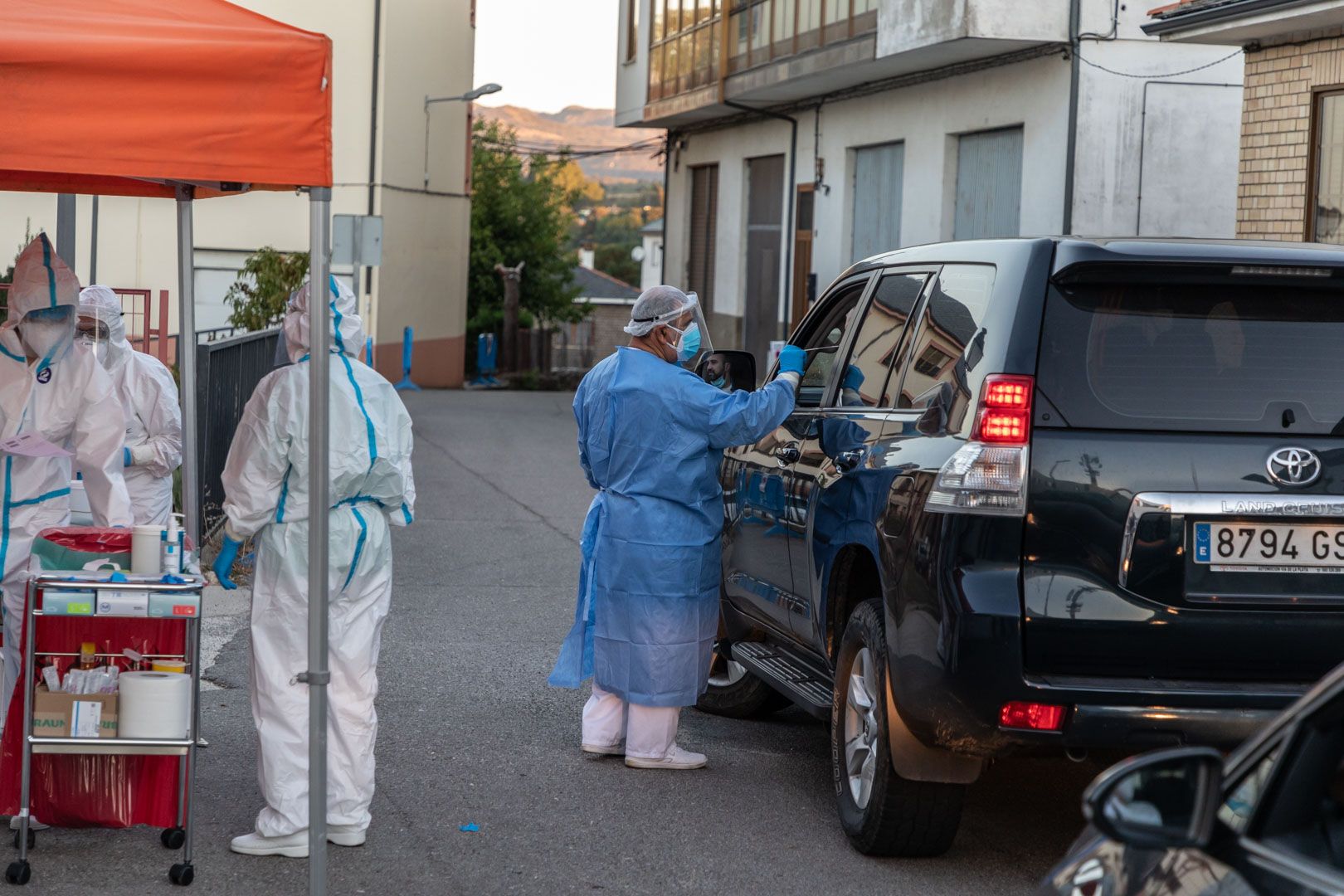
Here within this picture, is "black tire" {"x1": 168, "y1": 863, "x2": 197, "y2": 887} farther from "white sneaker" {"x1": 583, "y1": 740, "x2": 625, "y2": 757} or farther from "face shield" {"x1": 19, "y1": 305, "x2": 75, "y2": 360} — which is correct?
"white sneaker" {"x1": 583, "y1": 740, "x2": 625, "y2": 757}

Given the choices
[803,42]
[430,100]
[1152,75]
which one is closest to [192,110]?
[1152,75]

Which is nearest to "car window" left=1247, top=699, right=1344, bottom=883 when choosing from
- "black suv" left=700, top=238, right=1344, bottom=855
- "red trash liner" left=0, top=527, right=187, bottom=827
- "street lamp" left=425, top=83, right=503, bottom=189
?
"black suv" left=700, top=238, right=1344, bottom=855

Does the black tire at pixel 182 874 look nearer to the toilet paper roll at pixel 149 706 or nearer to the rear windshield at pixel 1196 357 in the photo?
the toilet paper roll at pixel 149 706

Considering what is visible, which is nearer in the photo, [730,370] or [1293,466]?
[1293,466]

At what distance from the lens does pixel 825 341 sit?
6.59 m

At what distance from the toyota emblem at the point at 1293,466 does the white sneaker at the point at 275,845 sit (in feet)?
9.88

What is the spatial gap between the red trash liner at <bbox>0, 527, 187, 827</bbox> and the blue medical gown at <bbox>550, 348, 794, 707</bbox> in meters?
1.67

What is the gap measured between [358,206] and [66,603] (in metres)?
29.5

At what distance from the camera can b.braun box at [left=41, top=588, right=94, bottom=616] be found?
4883mm

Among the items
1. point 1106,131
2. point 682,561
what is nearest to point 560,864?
point 682,561

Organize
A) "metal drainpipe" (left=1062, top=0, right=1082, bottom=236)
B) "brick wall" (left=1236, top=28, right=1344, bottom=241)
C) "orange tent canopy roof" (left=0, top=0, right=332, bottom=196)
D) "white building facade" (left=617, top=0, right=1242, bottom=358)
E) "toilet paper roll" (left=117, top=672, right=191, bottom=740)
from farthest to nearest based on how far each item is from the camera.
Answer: "white building facade" (left=617, top=0, right=1242, bottom=358) < "metal drainpipe" (left=1062, top=0, right=1082, bottom=236) < "brick wall" (left=1236, top=28, right=1344, bottom=241) < "toilet paper roll" (left=117, top=672, right=191, bottom=740) < "orange tent canopy roof" (left=0, top=0, right=332, bottom=196)

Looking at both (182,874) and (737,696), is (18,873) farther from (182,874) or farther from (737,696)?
(737,696)

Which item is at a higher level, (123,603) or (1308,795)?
(1308,795)

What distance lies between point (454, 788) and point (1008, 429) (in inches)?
101
